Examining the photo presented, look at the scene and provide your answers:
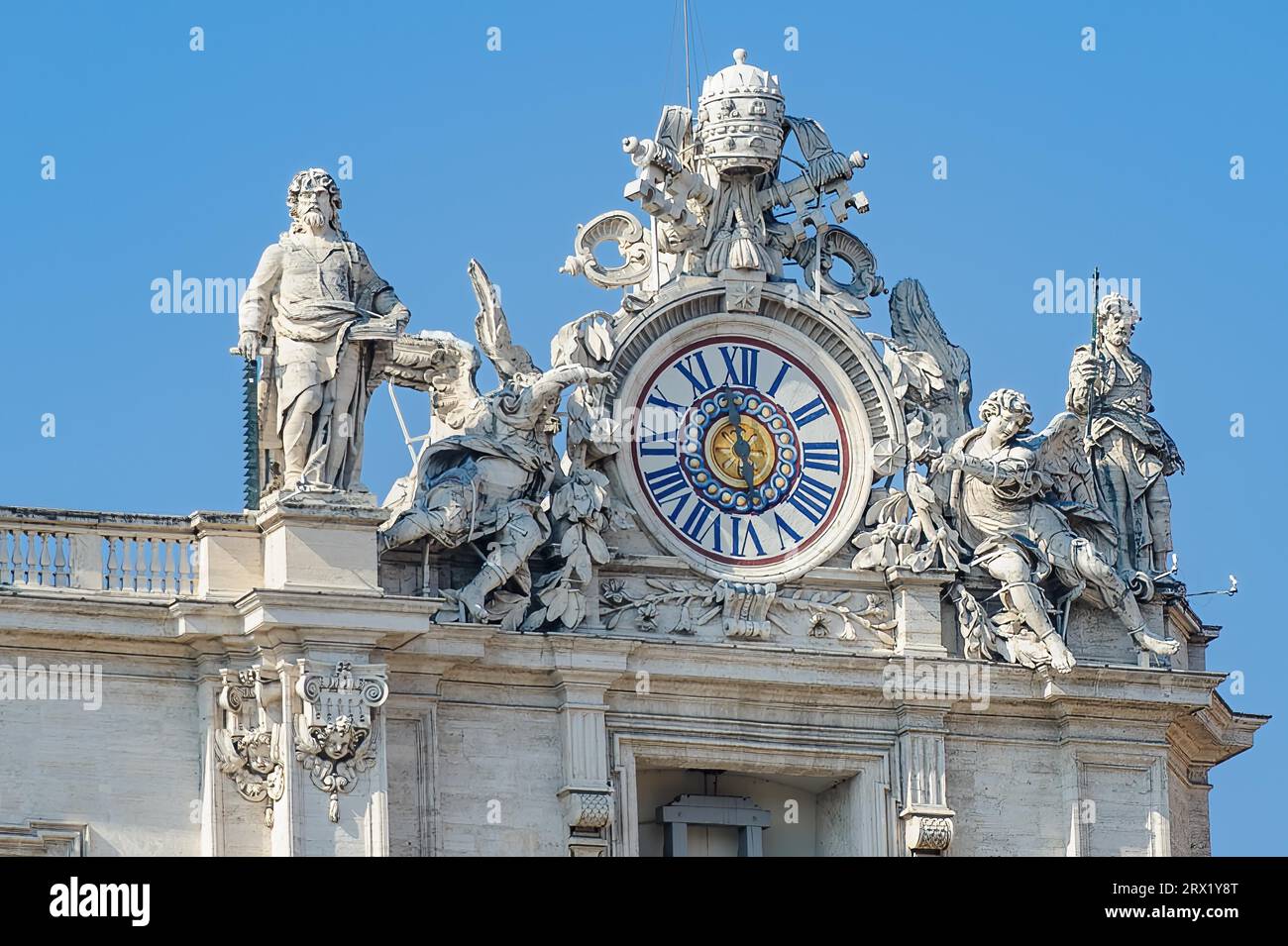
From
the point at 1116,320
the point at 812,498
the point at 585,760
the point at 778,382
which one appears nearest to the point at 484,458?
the point at 585,760

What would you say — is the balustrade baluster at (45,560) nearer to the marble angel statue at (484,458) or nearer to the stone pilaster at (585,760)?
the marble angel statue at (484,458)

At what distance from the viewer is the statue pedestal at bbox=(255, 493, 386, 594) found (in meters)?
38.3

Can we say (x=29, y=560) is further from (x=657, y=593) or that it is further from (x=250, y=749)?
(x=657, y=593)

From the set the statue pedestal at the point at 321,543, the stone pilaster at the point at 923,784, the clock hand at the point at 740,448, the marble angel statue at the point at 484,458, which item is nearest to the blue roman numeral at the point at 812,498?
the clock hand at the point at 740,448

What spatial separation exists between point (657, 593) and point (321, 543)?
2993mm

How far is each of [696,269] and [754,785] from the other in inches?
155

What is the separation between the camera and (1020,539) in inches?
1615

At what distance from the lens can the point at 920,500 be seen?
40.8 m

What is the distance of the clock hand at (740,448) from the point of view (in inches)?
1604

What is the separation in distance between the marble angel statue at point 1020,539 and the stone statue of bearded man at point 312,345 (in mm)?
4725

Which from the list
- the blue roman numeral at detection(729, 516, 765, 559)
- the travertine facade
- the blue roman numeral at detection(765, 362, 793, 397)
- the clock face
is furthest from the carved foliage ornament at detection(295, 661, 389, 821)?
the blue roman numeral at detection(765, 362, 793, 397)

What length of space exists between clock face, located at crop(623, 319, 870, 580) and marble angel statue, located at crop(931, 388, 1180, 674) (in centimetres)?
88

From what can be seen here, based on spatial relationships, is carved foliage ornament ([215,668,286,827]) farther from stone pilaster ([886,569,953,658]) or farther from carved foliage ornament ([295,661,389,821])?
stone pilaster ([886,569,953,658])
